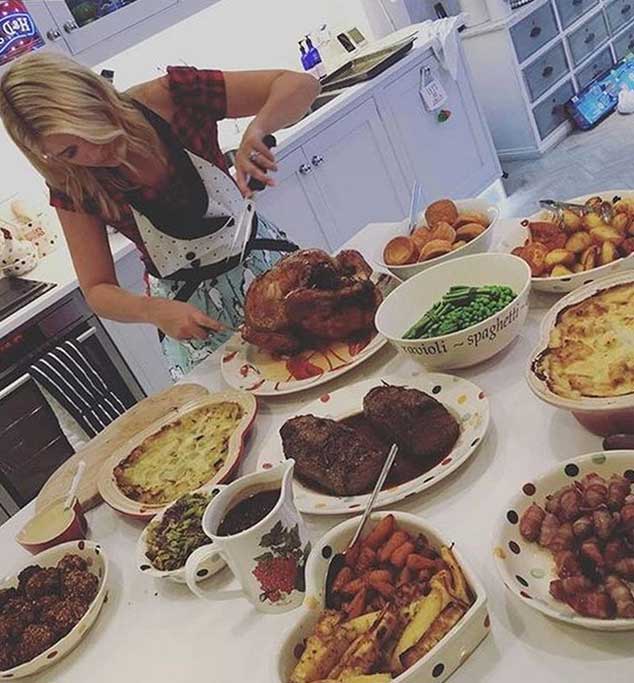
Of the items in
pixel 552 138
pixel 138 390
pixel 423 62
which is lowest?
pixel 552 138

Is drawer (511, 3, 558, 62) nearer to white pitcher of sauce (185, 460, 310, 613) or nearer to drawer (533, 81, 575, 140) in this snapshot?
drawer (533, 81, 575, 140)

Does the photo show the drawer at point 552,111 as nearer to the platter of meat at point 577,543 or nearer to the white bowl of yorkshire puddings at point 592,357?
the white bowl of yorkshire puddings at point 592,357

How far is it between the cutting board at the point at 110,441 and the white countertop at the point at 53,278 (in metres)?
1.06

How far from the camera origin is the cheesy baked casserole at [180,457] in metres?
1.18

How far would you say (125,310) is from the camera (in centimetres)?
157

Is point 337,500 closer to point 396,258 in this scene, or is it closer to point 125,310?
point 396,258

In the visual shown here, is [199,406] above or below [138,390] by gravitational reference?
above

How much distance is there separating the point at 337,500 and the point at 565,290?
52 centimetres

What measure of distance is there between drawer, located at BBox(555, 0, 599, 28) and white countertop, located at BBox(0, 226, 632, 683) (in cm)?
402

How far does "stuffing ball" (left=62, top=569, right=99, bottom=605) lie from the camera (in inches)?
41.0

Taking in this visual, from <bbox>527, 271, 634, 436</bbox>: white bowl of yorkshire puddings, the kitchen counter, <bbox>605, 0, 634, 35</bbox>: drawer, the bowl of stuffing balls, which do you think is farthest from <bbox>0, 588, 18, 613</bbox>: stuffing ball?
<bbox>605, 0, 634, 35</bbox>: drawer

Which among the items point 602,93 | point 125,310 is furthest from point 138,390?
point 602,93

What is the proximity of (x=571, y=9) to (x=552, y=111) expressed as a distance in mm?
625

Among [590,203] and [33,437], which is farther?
[33,437]
